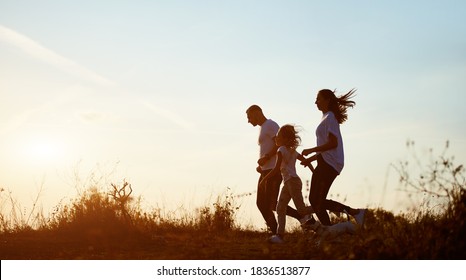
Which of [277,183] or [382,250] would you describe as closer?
[382,250]

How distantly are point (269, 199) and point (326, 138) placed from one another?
1.51 m

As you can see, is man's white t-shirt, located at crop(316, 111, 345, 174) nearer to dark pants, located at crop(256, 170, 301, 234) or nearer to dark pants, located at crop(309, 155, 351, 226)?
dark pants, located at crop(309, 155, 351, 226)

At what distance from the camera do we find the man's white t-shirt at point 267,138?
9.40 metres

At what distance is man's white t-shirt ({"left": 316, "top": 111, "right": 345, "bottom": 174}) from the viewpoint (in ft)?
27.3

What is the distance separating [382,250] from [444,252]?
1.97 feet

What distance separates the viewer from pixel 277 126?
9555 mm

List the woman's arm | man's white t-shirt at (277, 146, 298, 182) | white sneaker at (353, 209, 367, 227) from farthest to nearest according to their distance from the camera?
white sneaker at (353, 209, 367, 227), man's white t-shirt at (277, 146, 298, 182), the woman's arm

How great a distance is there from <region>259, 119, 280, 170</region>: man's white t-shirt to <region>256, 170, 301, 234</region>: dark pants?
18cm

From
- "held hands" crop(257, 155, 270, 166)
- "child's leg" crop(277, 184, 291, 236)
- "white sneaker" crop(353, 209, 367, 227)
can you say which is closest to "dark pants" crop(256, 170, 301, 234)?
"held hands" crop(257, 155, 270, 166)

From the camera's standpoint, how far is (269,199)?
370 inches

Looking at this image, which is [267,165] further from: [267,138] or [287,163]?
[287,163]

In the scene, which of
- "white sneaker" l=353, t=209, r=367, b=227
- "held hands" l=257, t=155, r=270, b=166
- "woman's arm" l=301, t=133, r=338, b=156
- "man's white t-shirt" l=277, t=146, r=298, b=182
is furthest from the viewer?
"held hands" l=257, t=155, r=270, b=166
